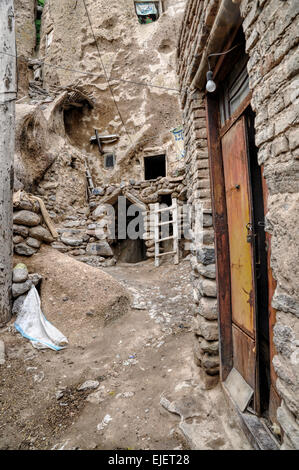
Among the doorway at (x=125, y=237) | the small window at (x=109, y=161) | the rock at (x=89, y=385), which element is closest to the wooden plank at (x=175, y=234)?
the doorway at (x=125, y=237)

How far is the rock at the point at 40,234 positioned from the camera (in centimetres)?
441

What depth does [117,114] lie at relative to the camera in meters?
11.8

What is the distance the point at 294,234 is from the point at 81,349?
3.09 meters

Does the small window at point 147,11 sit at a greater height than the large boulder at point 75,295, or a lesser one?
greater

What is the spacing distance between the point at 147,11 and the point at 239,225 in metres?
16.5

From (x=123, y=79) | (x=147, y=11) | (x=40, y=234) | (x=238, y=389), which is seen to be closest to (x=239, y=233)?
(x=238, y=389)

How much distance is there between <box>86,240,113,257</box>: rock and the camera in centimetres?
784

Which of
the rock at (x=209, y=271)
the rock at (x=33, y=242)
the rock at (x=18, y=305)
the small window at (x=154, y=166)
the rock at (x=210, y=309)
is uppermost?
the small window at (x=154, y=166)

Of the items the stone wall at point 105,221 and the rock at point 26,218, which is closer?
the rock at point 26,218

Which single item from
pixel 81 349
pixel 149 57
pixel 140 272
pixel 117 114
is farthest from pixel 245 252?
pixel 149 57

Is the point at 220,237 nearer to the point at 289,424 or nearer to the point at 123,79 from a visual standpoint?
the point at 289,424

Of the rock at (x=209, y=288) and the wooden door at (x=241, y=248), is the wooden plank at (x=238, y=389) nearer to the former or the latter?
the wooden door at (x=241, y=248)

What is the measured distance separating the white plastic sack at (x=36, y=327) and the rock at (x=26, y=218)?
4.46 feet

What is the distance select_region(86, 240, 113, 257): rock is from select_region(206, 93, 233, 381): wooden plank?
6.14 meters
